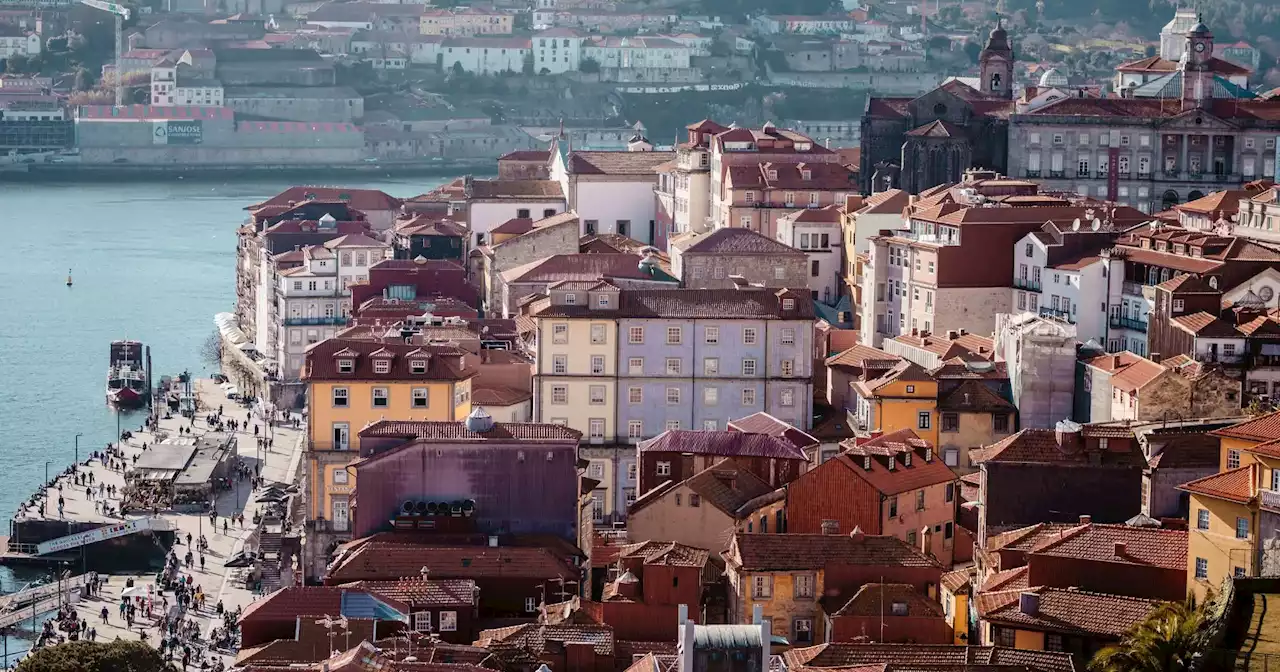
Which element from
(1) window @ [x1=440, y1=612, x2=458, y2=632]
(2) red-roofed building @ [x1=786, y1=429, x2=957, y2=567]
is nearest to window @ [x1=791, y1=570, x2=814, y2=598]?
(2) red-roofed building @ [x1=786, y1=429, x2=957, y2=567]

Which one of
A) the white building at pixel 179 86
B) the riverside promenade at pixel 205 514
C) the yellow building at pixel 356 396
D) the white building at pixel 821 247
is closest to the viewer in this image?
the yellow building at pixel 356 396

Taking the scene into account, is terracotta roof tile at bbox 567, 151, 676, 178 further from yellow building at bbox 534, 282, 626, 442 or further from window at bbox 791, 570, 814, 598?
window at bbox 791, 570, 814, 598

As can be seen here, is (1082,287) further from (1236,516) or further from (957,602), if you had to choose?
(1236,516)

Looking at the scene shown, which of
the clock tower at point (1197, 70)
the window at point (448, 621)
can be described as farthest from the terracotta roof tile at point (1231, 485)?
the clock tower at point (1197, 70)

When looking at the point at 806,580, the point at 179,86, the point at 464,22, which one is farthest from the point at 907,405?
the point at 464,22

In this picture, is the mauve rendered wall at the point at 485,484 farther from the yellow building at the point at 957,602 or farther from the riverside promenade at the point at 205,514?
the yellow building at the point at 957,602
